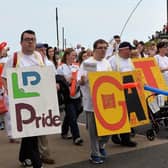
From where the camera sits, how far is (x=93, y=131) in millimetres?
6344

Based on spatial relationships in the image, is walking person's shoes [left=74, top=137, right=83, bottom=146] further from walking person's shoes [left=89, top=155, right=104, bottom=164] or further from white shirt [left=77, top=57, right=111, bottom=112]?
white shirt [left=77, top=57, right=111, bottom=112]

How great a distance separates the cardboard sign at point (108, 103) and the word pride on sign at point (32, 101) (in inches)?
30.3

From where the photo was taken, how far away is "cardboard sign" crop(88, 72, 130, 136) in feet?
20.4

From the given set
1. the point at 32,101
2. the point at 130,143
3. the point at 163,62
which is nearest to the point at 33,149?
the point at 32,101

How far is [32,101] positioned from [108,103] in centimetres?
124

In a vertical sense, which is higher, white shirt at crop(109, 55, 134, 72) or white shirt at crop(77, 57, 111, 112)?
white shirt at crop(109, 55, 134, 72)

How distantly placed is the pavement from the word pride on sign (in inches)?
38.6

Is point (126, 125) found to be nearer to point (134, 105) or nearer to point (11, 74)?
point (134, 105)

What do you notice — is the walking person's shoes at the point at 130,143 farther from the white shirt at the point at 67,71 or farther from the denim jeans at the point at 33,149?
the denim jeans at the point at 33,149

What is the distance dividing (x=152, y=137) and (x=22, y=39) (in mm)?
3184

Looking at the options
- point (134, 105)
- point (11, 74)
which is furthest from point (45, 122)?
point (134, 105)

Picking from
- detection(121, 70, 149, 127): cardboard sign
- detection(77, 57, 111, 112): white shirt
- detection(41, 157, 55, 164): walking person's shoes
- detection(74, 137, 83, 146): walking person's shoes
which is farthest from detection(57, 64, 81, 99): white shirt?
detection(41, 157, 55, 164): walking person's shoes

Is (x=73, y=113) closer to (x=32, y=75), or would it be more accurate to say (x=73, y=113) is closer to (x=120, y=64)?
(x=120, y=64)

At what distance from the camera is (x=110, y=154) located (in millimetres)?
6938
